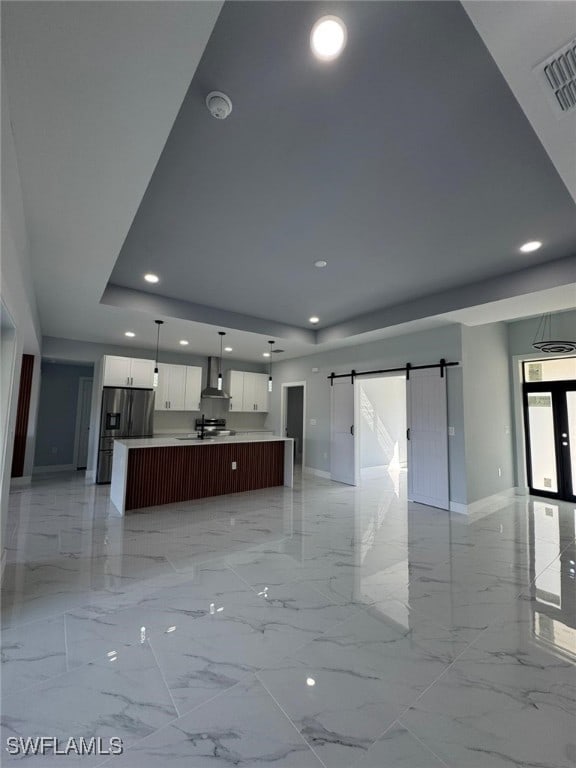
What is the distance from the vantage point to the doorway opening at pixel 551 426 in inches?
215

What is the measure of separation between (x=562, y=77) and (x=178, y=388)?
280 inches

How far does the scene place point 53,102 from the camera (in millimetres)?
1537

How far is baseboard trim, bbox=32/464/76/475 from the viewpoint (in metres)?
6.81

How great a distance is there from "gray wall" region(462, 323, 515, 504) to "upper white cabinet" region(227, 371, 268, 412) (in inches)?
200

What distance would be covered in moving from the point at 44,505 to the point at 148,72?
17.2ft

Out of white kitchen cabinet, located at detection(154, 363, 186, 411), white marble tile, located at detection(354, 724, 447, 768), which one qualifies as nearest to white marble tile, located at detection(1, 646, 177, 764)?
white marble tile, located at detection(354, 724, 447, 768)

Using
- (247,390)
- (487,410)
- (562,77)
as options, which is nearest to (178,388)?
(247,390)

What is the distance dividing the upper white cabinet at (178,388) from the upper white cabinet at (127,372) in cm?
36

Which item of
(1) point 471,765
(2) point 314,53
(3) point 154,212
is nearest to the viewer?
(1) point 471,765

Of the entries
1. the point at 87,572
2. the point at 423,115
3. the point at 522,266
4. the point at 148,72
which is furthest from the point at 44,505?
the point at 522,266

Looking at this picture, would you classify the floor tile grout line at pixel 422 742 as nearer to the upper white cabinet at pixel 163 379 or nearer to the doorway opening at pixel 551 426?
the doorway opening at pixel 551 426

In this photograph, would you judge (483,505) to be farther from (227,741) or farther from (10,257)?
(10,257)

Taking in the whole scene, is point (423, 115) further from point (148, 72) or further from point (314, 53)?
point (148, 72)

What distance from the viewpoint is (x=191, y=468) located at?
507 centimetres
